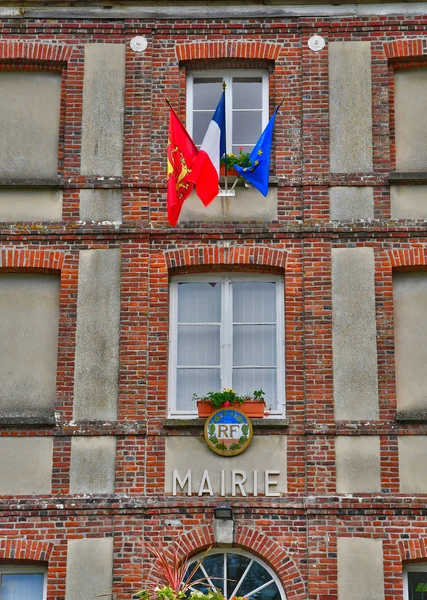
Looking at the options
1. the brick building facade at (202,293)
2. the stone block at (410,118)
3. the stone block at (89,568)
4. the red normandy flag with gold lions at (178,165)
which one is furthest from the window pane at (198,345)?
the stone block at (410,118)

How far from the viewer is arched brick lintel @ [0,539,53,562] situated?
1537 centimetres

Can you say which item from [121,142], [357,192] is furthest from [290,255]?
Answer: [121,142]

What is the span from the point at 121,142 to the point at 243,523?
5.55m

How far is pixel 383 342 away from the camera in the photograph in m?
16.1

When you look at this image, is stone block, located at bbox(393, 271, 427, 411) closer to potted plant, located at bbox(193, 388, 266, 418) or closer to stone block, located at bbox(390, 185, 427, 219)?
stone block, located at bbox(390, 185, 427, 219)

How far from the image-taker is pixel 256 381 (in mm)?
16297

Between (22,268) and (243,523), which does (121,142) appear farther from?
(243,523)

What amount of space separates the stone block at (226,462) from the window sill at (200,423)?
0.14 metres

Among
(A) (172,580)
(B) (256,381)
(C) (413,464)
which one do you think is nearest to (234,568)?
(A) (172,580)

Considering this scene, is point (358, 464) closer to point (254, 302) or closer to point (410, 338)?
point (410, 338)

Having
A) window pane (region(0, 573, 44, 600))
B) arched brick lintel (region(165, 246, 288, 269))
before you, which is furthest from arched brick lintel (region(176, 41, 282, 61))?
window pane (region(0, 573, 44, 600))

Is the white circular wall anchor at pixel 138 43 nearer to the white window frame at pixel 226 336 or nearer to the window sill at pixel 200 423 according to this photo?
the white window frame at pixel 226 336

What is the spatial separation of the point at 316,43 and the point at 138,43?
8.37 ft

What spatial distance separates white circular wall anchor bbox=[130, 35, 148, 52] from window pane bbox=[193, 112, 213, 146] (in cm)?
121
